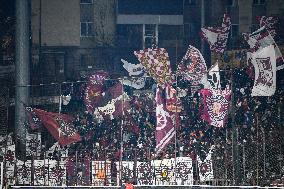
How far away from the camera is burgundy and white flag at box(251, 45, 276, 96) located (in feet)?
74.2

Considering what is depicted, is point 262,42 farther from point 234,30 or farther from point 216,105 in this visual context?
point 234,30

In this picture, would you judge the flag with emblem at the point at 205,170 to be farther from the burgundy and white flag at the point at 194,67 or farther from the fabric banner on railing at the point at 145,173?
the burgundy and white flag at the point at 194,67

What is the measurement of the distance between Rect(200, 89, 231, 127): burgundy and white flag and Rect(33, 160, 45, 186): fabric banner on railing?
7.43 meters

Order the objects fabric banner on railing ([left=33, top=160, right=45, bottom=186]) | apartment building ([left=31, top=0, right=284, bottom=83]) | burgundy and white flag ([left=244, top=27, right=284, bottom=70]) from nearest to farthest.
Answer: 1. fabric banner on railing ([left=33, top=160, right=45, bottom=186])
2. burgundy and white flag ([left=244, top=27, right=284, bottom=70])
3. apartment building ([left=31, top=0, right=284, bottom=83])

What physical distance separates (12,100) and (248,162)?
15120mm

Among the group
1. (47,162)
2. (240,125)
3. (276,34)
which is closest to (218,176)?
(240,125)

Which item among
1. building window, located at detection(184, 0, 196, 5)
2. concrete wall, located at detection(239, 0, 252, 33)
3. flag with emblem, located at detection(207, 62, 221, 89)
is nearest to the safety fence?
flag with emblem, located at detection(207, 62, 221, 89)

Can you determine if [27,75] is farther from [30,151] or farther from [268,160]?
[268,160]

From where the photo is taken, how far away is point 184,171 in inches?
783

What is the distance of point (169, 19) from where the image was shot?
129 ft

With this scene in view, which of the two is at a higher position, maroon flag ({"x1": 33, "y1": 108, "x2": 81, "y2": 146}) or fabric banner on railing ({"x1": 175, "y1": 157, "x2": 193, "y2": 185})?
maroon flag ({"x1": 33, "y1": 108, "x2": 81, "y2": 146})

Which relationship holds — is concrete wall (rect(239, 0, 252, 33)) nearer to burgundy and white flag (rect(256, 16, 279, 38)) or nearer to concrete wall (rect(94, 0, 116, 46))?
burgundy and white flag (rect(256, 16, 279, 38))

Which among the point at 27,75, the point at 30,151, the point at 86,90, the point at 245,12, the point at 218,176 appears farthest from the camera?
the point at 245,12

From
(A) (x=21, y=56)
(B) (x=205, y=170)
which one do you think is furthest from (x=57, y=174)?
(A) (x=21, y=56)
